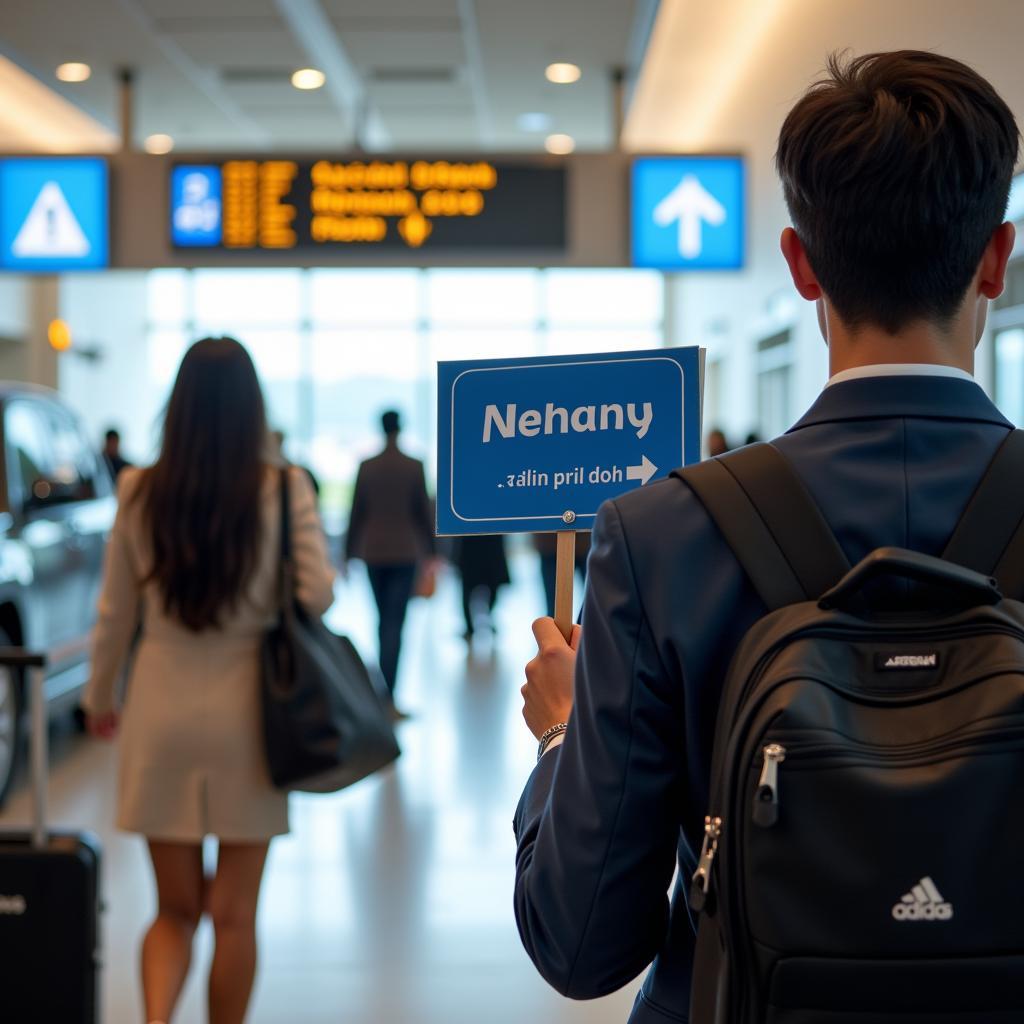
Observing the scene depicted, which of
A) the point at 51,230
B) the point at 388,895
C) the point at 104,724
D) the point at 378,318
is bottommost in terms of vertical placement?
the point at 388,895

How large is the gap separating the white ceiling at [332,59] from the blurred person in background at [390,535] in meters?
2.49

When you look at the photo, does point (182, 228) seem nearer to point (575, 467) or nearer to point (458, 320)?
point (575, 467)

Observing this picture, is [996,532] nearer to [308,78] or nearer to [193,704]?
[193,704]

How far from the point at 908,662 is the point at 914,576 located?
62 mm

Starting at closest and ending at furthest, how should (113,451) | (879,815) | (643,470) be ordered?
(879,815) < (643,470) < (113,451)

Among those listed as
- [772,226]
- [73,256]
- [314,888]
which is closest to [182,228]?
[73,256]

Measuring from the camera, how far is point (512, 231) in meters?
6.54

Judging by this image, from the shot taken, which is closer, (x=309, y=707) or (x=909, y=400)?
(x=909, y=400)

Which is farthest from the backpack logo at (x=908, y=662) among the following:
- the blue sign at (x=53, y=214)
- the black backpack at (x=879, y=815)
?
the blue sign at (x=53, y=214)

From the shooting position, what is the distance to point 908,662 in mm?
881

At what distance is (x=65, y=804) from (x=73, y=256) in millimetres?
3222

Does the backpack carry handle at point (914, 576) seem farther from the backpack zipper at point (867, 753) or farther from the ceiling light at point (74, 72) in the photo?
the ceiling light at point (74, 72)

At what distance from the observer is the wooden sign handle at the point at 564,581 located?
1.44 meters


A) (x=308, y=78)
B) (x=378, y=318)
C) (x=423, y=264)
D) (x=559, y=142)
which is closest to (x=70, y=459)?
(x=423, y=264)
